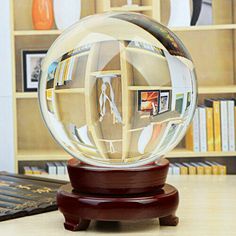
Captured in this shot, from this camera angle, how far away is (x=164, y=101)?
115cm

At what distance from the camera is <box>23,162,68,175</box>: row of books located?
12.7 ft

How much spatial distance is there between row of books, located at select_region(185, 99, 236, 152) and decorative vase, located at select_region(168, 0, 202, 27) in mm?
516

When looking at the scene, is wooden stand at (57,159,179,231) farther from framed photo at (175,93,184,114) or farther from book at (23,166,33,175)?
Result: book at (23,166,33,175)

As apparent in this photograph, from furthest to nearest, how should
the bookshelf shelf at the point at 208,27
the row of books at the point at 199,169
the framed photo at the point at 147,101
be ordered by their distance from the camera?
the row of books at the point at 199,169, the bookshelf shelf at the point at 208,27, the framed photo at the point at 147,101

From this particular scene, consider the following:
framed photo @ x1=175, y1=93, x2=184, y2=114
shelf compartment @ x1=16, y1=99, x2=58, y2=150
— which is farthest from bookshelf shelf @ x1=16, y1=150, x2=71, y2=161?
framed photo @ x1=175, y1=93, x2=184, y2=114

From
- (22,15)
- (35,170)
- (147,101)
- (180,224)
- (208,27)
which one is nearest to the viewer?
(147,101)

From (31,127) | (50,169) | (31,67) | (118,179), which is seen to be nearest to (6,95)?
(31,67)

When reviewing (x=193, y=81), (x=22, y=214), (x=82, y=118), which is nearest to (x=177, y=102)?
(x=193, y=81)

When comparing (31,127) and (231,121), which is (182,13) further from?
(31,127)

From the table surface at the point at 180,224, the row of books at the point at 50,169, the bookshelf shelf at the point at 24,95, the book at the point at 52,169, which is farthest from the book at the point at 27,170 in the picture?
the table surface at the point at 180,224

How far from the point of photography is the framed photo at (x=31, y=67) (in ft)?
13.0

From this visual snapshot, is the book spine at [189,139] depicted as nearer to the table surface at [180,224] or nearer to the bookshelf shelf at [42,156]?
the bookshelf shelf at [42,156]

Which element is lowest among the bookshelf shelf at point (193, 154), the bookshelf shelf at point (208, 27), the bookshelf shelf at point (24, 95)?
the bookshelf shelf at point (193, 154)

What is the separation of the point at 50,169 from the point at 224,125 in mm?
1080
